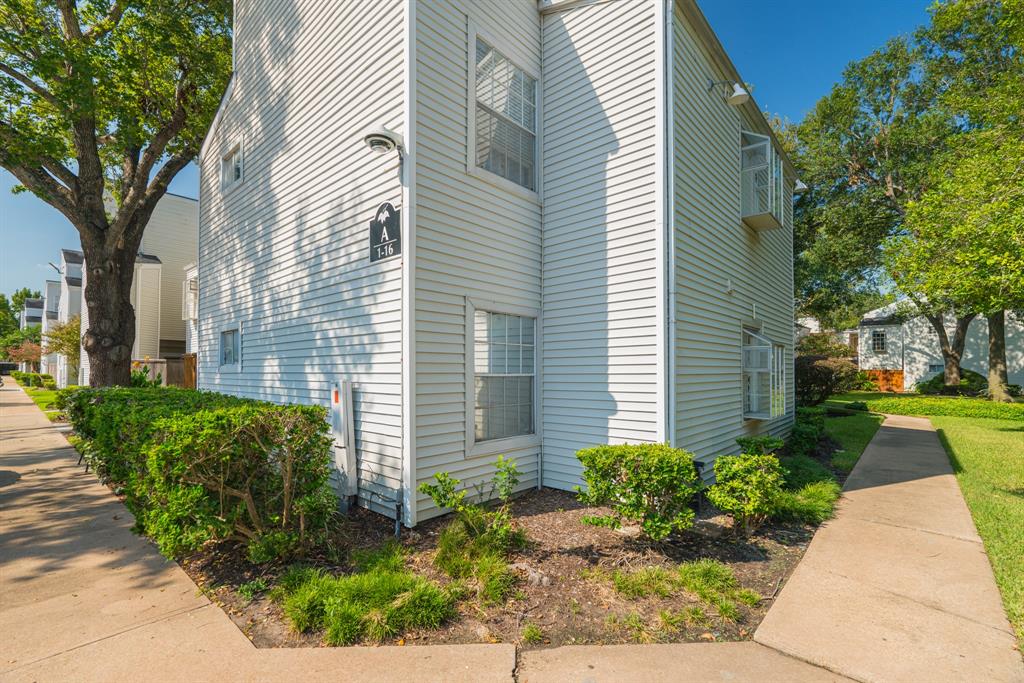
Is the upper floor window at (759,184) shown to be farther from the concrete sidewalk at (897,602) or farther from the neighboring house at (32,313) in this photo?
the neighboring house at (32,313)

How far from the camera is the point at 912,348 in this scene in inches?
1070

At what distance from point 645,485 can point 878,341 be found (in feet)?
109

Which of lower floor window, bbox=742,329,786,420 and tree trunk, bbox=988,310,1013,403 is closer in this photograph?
lower floor window, bbox=742,329,786,420

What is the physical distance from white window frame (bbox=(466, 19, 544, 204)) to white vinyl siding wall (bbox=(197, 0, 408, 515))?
85cm

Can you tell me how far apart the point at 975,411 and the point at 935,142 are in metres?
10.2

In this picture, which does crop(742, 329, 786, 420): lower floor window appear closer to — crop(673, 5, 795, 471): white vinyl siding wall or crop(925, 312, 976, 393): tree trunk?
crop(673, 5, 795, 471): white vinyl siding wall

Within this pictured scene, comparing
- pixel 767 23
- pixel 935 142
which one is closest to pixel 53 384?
pixel 767 23

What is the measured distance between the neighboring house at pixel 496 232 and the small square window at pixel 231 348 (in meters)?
1.00

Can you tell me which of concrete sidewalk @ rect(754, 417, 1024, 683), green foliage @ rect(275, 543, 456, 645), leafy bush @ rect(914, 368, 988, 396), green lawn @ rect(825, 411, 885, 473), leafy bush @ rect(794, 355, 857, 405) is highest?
leafy bush @ rect(794, 355, 857, 405)

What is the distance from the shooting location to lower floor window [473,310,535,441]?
5.44 m

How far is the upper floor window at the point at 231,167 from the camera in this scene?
8102mm

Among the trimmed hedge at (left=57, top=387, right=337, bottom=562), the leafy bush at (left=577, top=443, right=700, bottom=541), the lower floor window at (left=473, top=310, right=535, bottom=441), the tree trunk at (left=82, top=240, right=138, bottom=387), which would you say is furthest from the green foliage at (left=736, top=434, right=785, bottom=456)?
the tree trunk at (left=82, top=240, right=138, bottom=387)

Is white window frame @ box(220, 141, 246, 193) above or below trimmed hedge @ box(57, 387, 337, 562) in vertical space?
above

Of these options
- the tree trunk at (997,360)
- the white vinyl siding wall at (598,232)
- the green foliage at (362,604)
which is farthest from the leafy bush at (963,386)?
the green foliage at (362,604)
